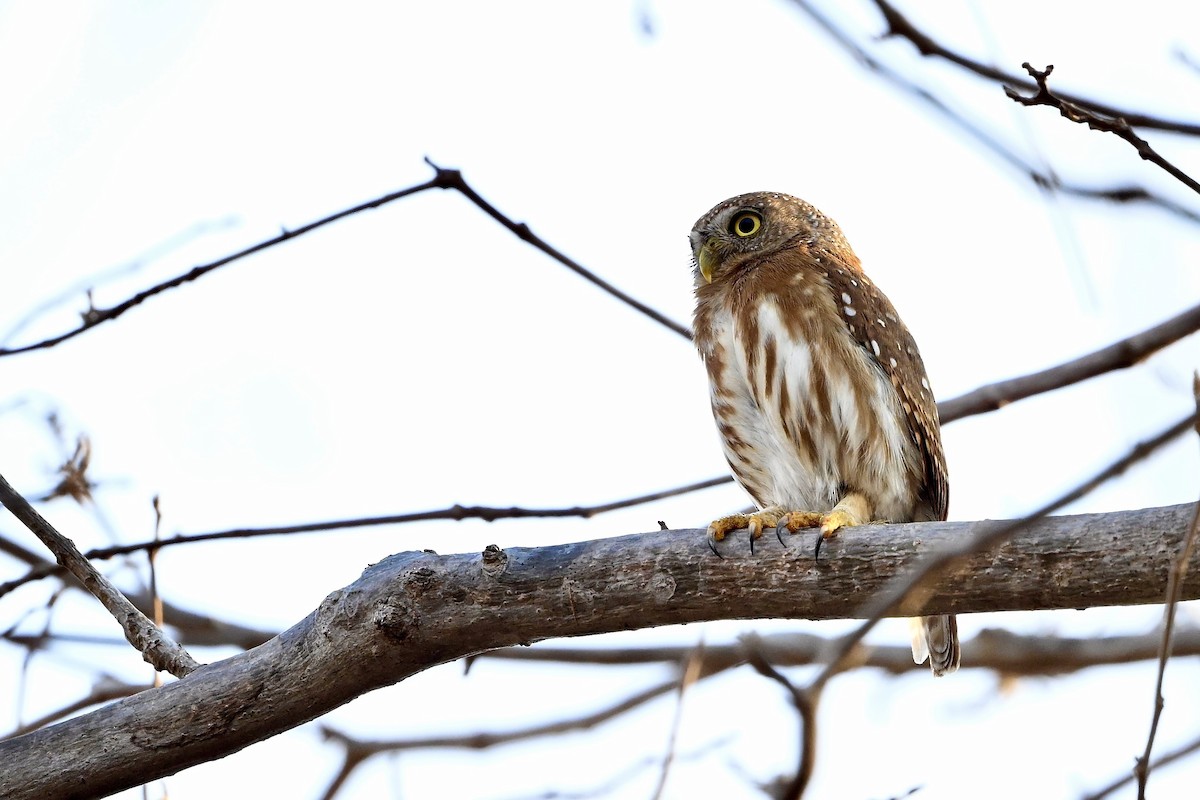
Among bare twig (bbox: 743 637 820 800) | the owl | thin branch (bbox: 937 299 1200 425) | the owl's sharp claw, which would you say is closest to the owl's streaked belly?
the owl

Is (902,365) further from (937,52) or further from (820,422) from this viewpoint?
(937,52)

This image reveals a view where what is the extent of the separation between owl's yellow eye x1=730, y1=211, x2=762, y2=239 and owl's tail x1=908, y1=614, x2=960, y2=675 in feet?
6.16

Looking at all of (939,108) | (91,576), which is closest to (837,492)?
(939,108)

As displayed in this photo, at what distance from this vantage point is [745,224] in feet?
18.5

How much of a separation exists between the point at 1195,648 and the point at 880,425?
5.17 ft

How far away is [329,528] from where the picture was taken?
157 inches

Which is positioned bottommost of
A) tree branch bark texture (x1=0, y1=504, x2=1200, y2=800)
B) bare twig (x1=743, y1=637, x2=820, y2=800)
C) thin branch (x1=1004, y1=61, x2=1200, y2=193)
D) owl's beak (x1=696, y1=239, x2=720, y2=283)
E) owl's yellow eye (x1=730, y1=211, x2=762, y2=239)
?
bare twig (x1=743, y1=637, x2=820, y2=800)

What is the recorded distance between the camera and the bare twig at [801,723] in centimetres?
250

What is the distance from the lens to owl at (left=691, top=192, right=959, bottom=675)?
462 cm

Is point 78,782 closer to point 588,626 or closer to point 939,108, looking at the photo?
point 588,626

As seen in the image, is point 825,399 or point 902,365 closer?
point 825,399

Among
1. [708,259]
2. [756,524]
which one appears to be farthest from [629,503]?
[708,259]

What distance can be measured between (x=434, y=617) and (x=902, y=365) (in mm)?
2301

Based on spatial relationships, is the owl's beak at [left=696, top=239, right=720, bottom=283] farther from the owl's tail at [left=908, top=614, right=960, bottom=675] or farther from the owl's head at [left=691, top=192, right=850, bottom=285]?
the owl's tail at [left=908, top=614, right=960, bottom=675]
